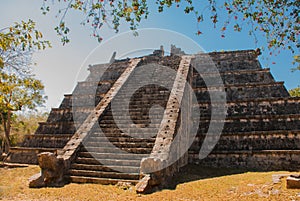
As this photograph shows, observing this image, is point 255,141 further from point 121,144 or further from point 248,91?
point 121,144

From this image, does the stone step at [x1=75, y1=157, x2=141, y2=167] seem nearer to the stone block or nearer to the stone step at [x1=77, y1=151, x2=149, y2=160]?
the stone step at [x1=77, y1=151, x2=149, y2=160]

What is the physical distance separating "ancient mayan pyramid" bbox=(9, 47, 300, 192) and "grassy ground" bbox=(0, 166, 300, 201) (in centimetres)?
56

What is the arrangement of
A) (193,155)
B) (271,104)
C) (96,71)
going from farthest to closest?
(96,71) < (271,104) < (193,155)

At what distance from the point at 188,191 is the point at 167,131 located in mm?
2449

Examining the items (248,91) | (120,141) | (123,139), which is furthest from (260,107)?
(120,141)

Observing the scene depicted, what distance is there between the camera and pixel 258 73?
13562mm

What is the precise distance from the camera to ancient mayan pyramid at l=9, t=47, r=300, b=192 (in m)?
8.29

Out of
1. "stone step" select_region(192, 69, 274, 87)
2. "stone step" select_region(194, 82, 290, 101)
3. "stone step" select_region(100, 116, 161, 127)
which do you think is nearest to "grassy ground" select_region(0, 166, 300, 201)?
"stone step" select_region(100, 116, 161, 127)

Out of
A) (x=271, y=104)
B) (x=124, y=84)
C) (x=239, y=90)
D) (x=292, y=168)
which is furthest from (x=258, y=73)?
(x=124, y=84)

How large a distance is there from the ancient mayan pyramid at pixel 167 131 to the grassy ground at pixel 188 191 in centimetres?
56

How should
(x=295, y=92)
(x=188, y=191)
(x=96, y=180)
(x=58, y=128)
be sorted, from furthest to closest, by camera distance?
(x=295, y=92), (x=58, y=128), (x=96, y=180), (x=188, y=191)

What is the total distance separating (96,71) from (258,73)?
11.3 metres

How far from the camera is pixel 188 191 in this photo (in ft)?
21.8

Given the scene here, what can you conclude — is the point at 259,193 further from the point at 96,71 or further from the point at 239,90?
the point at 96,71
